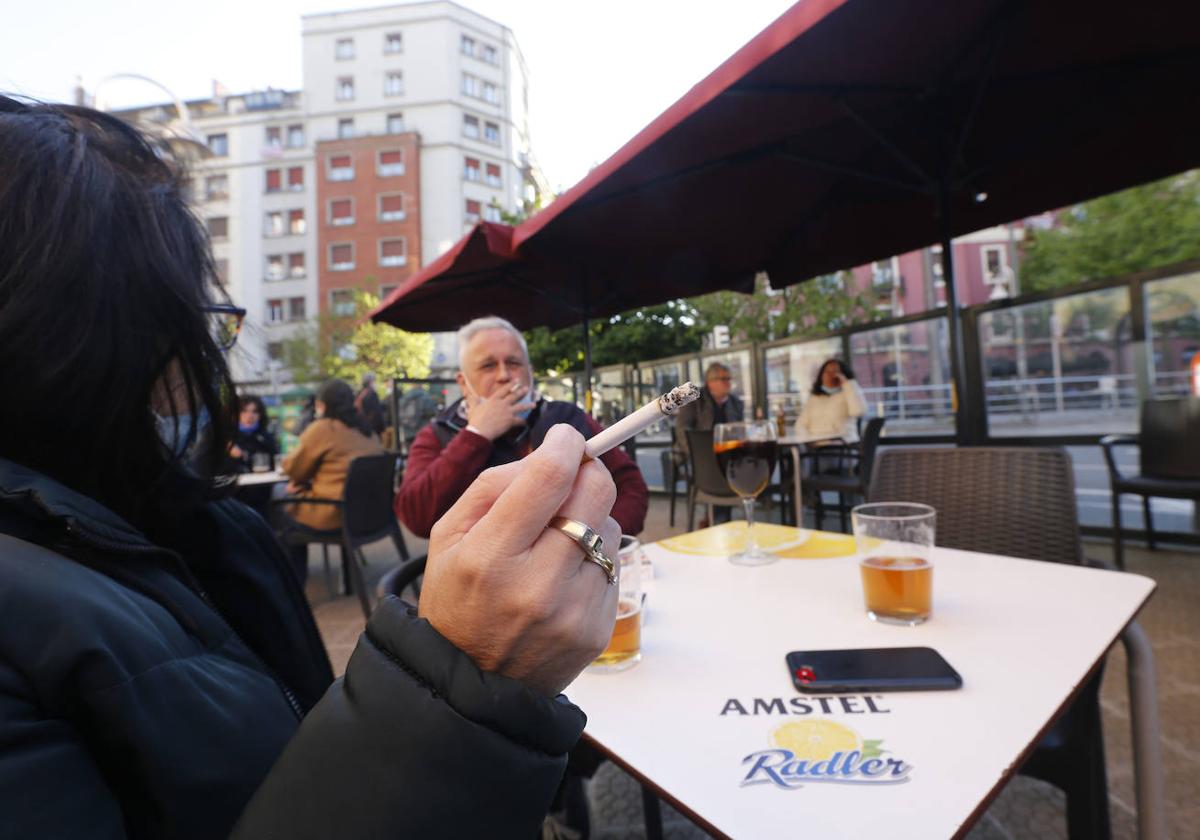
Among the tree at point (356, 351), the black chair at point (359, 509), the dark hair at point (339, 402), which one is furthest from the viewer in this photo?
the tree at point (356, 351)

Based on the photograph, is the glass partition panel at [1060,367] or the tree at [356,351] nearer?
the glass partition panel at [1060,367]

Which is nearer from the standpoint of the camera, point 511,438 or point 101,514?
point 101,514

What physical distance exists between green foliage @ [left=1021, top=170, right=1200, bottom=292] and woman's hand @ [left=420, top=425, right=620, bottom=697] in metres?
13.9

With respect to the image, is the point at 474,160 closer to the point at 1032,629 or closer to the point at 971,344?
the point at 971,344

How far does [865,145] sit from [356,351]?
25.9m

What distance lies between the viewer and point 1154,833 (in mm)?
1050

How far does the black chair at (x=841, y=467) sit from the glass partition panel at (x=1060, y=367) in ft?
3.84

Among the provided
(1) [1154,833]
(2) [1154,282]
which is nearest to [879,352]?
(2) [1154,282]

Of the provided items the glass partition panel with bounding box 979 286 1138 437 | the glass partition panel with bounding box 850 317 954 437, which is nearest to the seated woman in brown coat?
the glass partition panel with bounding box 850 317 954 437

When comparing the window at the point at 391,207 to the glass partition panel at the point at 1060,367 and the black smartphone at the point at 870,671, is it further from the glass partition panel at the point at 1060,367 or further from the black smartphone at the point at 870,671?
the black smartphone at the point at 870,671

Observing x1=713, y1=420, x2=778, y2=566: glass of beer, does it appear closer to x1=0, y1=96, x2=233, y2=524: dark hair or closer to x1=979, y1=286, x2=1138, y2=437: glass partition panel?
x1=0, y1=96, x2=233, y2=524: dark hair

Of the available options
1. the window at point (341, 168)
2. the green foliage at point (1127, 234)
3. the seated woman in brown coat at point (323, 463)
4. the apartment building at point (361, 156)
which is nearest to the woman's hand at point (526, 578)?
the seated woman in brown coat at point (323, 463)

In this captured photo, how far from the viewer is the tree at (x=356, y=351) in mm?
A: 25797

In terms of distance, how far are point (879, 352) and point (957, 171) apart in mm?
3107
